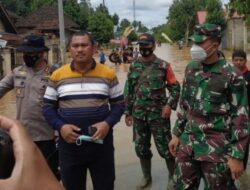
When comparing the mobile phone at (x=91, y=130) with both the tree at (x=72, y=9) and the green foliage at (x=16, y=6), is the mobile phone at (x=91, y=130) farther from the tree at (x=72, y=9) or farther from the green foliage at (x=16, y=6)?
the green foliage at (x=16, y=6)

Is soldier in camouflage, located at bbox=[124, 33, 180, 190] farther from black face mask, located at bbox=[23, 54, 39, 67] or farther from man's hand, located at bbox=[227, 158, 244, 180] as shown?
man's hand, located at bbox=[227, 158, 244, 180]

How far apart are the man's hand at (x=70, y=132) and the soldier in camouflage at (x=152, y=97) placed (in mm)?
1781

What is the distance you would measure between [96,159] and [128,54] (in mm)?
33708

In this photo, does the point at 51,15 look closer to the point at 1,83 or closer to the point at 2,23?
the point at 2,23

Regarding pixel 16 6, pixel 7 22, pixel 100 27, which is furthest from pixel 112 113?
pixel 16 6

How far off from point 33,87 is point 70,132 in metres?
0.88

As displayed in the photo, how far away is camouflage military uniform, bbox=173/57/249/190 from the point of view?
3.68 meters

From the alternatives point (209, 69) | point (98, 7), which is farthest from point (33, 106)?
point (98, 7)

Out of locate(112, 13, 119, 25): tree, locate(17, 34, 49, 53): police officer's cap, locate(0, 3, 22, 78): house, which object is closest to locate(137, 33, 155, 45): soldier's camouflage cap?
locate(17, 34, 49, 53): police officer's cap

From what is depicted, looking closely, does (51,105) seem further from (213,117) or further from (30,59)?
(213,117)

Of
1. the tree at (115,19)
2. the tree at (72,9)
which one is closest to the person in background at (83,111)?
the tree at (72,9)

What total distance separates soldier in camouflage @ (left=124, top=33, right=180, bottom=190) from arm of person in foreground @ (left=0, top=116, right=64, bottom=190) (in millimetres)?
4447

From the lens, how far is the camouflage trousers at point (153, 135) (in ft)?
18.1

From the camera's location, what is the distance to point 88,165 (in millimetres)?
4055
